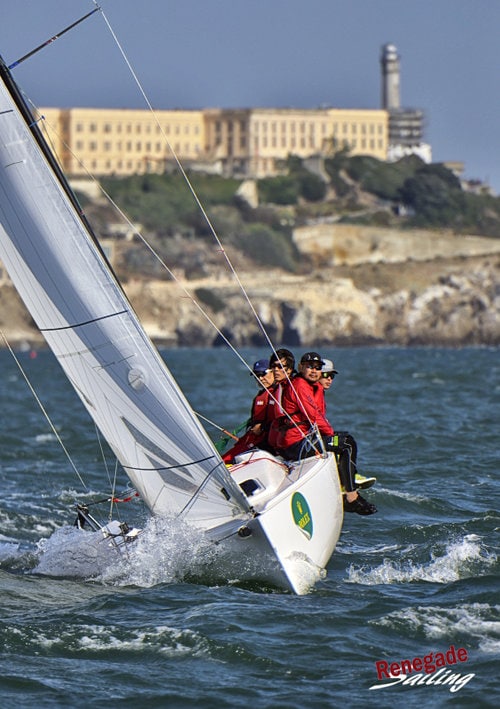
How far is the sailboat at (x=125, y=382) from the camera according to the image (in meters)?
12.0

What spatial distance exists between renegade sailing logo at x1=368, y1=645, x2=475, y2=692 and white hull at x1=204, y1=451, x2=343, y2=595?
1840 millimetres

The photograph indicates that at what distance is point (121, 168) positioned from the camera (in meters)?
154

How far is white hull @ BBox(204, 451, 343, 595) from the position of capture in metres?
11.9

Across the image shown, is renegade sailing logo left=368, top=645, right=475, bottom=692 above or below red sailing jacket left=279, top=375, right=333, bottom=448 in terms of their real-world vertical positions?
below

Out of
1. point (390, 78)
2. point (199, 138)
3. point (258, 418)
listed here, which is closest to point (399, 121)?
point (390, 78)

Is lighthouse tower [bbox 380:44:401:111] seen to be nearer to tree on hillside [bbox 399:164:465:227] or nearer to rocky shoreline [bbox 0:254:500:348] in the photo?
tree on hillside [bbox 399:164:465:227]

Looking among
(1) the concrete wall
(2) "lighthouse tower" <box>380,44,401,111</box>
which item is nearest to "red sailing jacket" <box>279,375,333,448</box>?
(1) the concrete wall

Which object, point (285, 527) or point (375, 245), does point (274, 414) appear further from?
point (375, 245)

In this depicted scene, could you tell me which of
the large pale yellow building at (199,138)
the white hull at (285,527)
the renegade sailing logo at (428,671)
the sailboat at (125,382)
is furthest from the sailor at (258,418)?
the large pale yellow building at (199,138)

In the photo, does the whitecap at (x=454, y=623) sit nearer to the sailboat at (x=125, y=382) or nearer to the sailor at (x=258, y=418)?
the sailboat at (x=125, y=382)

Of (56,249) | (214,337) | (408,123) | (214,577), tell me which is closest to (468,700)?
(214,577)

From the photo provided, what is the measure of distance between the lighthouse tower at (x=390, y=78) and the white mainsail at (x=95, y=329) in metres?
159

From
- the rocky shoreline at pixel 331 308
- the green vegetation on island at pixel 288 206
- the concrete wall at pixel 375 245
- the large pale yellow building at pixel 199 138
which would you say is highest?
the large pale yellow building at pixel 199 138

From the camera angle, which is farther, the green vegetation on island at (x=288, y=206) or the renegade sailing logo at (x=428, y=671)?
the green vegetation on island at (x=288, y=206)
